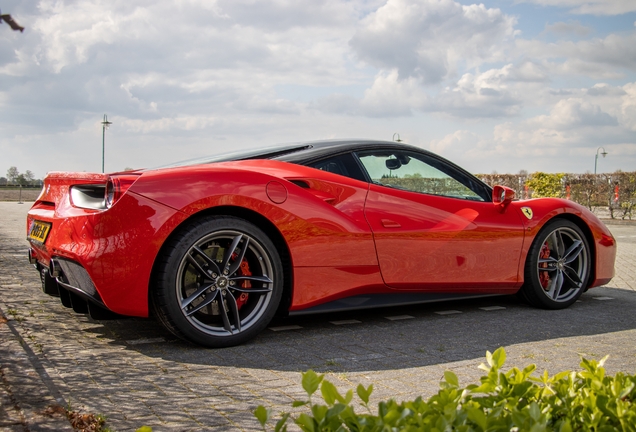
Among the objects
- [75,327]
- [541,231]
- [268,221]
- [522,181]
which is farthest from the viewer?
[522,181]

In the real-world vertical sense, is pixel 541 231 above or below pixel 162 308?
above

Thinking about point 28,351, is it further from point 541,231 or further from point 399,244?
point 541,231

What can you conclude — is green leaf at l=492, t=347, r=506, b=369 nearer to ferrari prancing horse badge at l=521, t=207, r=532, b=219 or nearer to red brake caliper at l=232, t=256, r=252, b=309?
red brake caliper at l=232, t=256, r=252, b=309

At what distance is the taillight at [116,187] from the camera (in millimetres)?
3824

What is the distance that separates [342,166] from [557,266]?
2323 millimetres

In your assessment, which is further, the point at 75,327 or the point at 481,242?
the point at 481,242

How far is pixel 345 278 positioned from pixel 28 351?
202cm

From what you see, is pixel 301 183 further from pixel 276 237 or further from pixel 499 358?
pixel 499 358

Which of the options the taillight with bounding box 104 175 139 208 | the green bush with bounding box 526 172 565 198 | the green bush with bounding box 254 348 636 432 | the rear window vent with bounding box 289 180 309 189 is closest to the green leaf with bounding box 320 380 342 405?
the green bush with bounding box 254 348 636 432

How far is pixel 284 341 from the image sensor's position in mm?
4293

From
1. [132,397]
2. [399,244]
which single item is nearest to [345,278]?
[399,244]

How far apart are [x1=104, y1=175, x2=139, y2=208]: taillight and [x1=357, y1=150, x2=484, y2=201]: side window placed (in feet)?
5.59

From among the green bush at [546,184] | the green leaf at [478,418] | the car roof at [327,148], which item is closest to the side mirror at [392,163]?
the car roof at [327,148]

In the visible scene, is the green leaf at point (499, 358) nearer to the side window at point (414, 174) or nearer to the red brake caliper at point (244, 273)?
the red brake caliper at point (244, 273)
